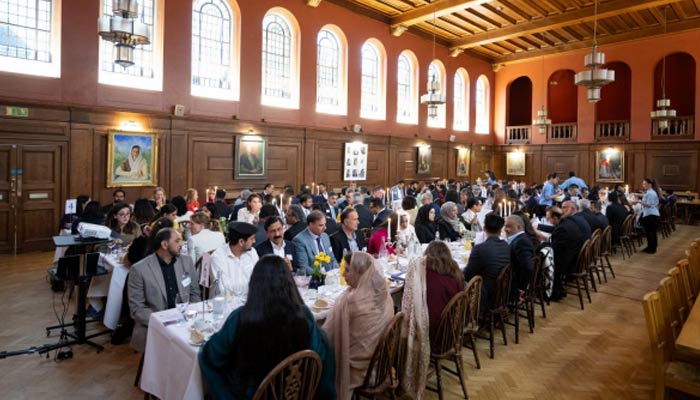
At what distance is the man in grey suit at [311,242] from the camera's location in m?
4.61

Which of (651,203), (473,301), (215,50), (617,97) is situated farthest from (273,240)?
(617,97)

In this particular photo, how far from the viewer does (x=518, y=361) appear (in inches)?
171

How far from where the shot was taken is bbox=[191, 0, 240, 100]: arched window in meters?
10.9

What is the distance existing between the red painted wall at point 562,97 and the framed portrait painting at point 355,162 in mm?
10520

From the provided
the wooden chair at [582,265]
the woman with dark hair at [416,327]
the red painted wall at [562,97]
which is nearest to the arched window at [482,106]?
the red painted wall at [562,97]

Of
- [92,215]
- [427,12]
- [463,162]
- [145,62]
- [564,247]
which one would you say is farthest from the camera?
[463,162]

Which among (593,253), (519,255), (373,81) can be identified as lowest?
(593,253)

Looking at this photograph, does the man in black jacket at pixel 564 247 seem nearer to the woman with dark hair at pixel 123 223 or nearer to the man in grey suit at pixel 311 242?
the man in grey suit at pixel 311 242

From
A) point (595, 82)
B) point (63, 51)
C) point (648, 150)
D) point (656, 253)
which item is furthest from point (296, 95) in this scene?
point (648, 150)

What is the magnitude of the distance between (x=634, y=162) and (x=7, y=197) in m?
19.9

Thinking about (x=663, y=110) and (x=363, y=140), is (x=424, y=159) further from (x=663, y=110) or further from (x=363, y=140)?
(x=663, y=110)

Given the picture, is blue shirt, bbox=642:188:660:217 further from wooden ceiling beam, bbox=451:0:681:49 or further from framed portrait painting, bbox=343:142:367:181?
framed portrait painting, bbox=343:142:367:181

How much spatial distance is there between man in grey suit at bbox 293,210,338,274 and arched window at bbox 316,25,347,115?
30.7 ft

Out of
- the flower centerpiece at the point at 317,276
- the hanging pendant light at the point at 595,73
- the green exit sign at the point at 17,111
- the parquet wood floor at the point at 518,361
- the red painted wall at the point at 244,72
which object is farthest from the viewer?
the red painted wall at the point at 244,72
